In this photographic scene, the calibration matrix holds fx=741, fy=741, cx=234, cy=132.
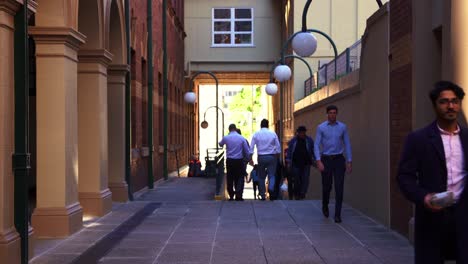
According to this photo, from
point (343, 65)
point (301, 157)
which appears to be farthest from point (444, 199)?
point (343, 65)

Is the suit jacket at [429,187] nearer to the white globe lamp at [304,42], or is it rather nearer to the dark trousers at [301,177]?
the dark trousers at [301,177]

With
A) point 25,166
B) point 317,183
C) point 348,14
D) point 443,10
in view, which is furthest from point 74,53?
point 348,14

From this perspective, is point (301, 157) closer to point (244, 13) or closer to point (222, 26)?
point (222, 26)

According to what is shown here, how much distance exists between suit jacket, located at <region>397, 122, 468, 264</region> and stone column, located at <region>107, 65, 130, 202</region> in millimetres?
10460

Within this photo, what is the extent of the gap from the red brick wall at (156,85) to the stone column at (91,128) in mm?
5522

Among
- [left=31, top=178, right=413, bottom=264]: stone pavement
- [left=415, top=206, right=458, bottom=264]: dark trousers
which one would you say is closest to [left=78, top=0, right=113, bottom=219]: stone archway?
[left=31, top=178, right=413, bottom=264]: stone pavement

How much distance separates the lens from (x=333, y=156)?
438 inches

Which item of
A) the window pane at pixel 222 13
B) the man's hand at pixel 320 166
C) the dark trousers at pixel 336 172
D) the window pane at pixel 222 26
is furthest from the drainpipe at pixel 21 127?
the window pane at pixel 222 13

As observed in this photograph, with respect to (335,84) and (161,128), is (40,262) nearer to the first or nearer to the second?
(335,84)

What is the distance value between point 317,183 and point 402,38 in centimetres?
1209

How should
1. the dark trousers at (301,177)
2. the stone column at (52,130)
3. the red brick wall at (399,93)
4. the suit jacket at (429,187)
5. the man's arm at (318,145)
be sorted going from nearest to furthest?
the suit jacket at (429,187), the red brick wall at (399,93), the stone column at (52,130), the man's arm at (318,145), the dark trousers at (301,177)

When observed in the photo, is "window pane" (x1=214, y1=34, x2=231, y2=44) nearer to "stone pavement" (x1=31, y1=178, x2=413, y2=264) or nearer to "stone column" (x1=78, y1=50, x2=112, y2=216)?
"stone pavement" (x1=31, y1=178, x2=413, y2=264)

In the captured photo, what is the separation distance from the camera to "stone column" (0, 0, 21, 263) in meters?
7.25

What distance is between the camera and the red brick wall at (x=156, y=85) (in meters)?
18.8
